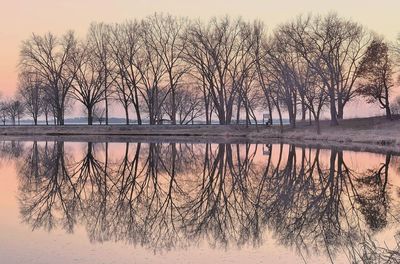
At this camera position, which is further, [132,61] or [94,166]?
[132,61]

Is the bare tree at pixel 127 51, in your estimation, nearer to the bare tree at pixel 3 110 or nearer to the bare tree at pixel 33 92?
the bare tree at pixel 33 92

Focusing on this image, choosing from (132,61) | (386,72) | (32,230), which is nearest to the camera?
(32,230)

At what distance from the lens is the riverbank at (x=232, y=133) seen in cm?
4895

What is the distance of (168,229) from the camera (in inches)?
501

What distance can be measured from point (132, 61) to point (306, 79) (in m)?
24.7

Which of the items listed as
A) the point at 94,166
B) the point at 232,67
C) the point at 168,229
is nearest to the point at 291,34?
the point at 232,67

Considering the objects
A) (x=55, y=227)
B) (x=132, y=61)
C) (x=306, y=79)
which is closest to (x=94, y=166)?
(x=55, y=227)

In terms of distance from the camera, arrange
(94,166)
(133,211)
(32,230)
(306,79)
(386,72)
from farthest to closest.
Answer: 1. (386,72)
2. (306,79)
3. (94,166)
4. (133,211)
5. (32,230)

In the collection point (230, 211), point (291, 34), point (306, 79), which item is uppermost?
point (291, 34)

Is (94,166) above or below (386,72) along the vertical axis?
below

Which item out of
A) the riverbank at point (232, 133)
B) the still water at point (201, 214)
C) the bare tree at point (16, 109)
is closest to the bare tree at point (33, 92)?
the bare tree at point (16, 109)

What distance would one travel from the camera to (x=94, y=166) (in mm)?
28516

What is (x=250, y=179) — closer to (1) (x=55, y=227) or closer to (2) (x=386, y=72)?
(1) (x=55, y=227)

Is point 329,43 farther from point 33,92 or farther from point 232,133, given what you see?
point 33,92
